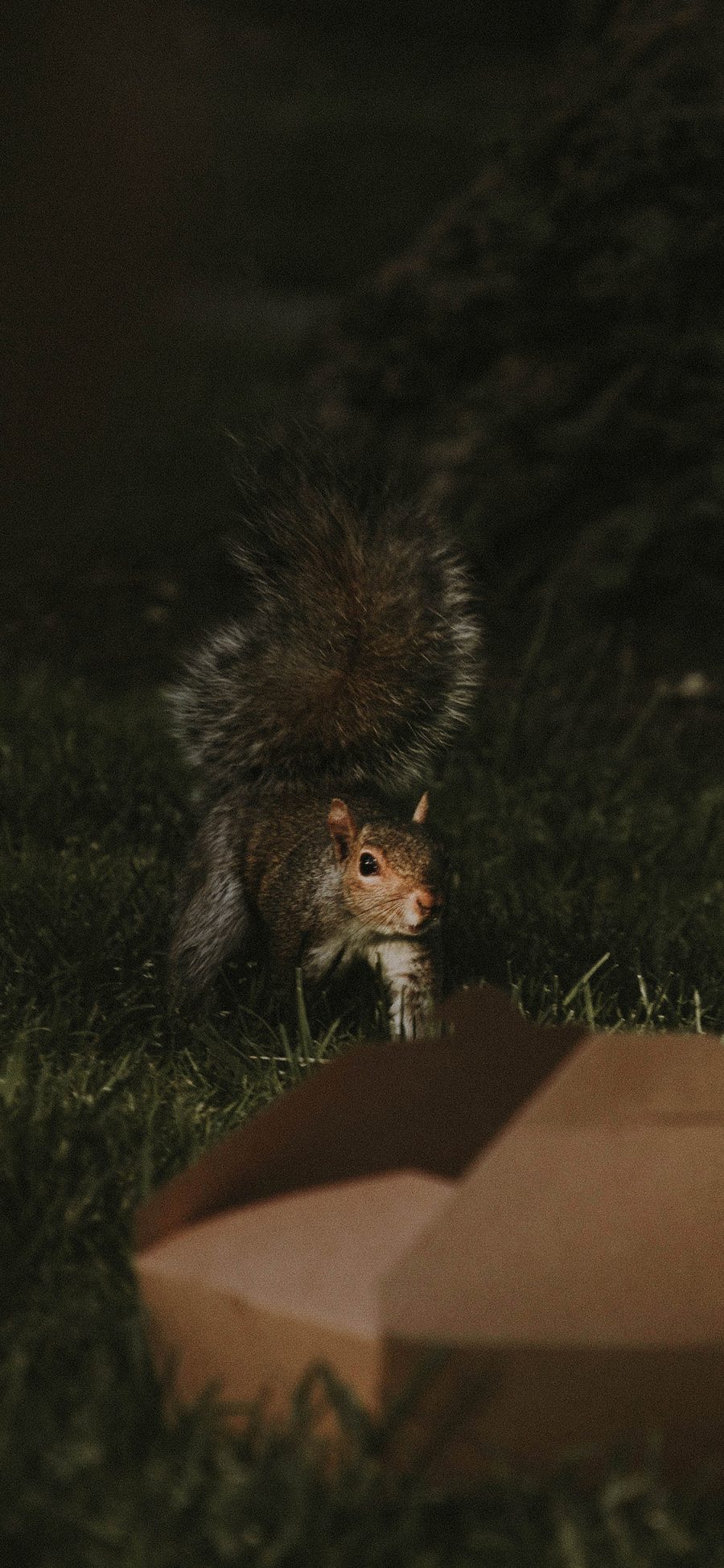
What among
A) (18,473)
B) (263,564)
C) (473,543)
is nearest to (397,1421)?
(263,564)

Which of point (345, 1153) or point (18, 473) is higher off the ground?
point (18, 473)

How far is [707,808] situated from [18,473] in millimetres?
3473

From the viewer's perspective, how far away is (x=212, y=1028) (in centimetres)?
238

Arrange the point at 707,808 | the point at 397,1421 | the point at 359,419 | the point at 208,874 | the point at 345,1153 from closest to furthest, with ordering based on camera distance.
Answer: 1. the point at 397,1421
2. the point at 345,1153
3. the point at 208,874
4. the point at 707,808
5. the point at 359,419

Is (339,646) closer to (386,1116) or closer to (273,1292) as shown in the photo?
(386,1116)

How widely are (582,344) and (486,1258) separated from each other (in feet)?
14.0

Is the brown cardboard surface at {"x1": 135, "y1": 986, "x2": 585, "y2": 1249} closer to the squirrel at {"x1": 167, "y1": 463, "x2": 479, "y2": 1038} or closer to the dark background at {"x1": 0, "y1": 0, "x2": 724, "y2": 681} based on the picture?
the squirrel at {"x1": 167, "y1": 463, "x2": 479, "y2": 1038}

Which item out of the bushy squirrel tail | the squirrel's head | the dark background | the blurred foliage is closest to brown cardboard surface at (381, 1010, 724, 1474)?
the squirrel's head

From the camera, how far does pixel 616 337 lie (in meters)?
5.05

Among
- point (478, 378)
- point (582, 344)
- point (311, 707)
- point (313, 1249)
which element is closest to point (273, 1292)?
point (313, 1249)

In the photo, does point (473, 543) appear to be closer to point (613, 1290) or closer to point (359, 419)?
point (359, 419)

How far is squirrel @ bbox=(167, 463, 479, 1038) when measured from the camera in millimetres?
2527

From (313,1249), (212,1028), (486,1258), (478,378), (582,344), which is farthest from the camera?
(478,378)

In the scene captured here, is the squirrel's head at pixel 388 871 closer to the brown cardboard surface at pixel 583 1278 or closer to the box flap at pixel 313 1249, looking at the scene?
the box flap at pixel 313 1249
